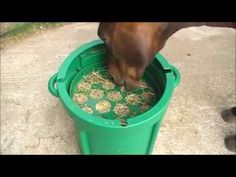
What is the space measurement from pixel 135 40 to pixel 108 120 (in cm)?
30

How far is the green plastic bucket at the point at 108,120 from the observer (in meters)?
1.24

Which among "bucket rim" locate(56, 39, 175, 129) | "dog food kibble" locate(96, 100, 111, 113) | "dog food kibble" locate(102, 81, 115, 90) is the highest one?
"bucket rim" locate(56, 39, 175, 129)

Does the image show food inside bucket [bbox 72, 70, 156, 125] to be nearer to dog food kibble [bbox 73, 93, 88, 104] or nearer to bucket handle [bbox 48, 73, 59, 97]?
dog food kibble [bbox 73, 93, 88, 104]

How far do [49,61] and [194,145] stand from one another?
1.04 meters

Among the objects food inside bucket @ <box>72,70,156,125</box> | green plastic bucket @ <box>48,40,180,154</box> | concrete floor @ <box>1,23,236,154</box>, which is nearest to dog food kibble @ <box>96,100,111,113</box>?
food inside bucket @ <box>72,70,156,125</box>

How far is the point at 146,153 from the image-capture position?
159cm

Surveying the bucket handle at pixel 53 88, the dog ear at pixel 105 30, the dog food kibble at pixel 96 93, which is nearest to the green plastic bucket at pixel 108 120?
the bucket handle at pixel 53 88

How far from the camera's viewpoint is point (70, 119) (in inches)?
71.9

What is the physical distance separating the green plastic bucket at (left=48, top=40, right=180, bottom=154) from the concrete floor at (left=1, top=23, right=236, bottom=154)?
0.94ft

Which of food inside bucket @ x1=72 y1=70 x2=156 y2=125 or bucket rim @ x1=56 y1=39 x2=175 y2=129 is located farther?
food inside bucket @ x1=72 y1=70 x2=156 y2=125

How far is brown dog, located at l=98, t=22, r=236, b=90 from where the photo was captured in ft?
3.87

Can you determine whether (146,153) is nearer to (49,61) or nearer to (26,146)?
(26,146)

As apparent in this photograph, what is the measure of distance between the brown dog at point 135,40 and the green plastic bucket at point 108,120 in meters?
0.16

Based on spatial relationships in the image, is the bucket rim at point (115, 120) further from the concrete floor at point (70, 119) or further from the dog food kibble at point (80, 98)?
the concrete floor at point (70, 119)
